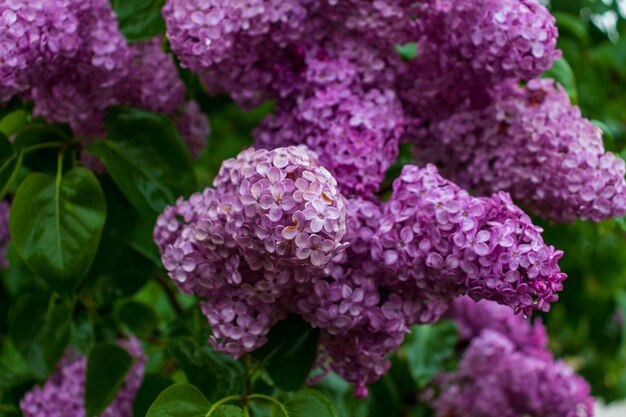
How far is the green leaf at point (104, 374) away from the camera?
3.66 feet

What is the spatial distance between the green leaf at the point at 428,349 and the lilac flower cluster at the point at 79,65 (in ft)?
2.15

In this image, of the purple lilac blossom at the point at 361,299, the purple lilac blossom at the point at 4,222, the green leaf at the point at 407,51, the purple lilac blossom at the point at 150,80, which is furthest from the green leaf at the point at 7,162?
the green leaf at the point at 407,51

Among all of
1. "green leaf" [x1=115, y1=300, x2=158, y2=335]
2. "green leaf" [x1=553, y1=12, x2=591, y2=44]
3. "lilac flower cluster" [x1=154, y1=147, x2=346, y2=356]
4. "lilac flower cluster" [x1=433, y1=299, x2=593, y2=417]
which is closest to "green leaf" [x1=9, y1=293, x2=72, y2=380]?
"green leaf" [x1=115, y1=300, x2=158, y2=335]

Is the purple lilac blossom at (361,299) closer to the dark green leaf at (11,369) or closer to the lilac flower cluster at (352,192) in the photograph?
the lilac flower cluster at (352,192)

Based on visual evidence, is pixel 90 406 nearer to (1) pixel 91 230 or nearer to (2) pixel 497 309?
(1) pixel 91 230

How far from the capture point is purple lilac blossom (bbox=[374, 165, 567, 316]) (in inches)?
31.8

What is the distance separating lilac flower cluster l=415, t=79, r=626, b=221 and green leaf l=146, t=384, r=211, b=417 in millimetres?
411

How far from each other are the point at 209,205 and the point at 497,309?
41.4 inches

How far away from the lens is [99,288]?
52.4 inches

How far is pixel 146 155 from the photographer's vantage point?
1.10m

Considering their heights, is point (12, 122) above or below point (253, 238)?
below

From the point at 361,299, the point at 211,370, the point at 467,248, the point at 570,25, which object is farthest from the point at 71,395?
the point at 570,25

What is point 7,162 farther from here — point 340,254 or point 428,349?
point 428,349

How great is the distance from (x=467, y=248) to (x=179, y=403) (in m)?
0.31
